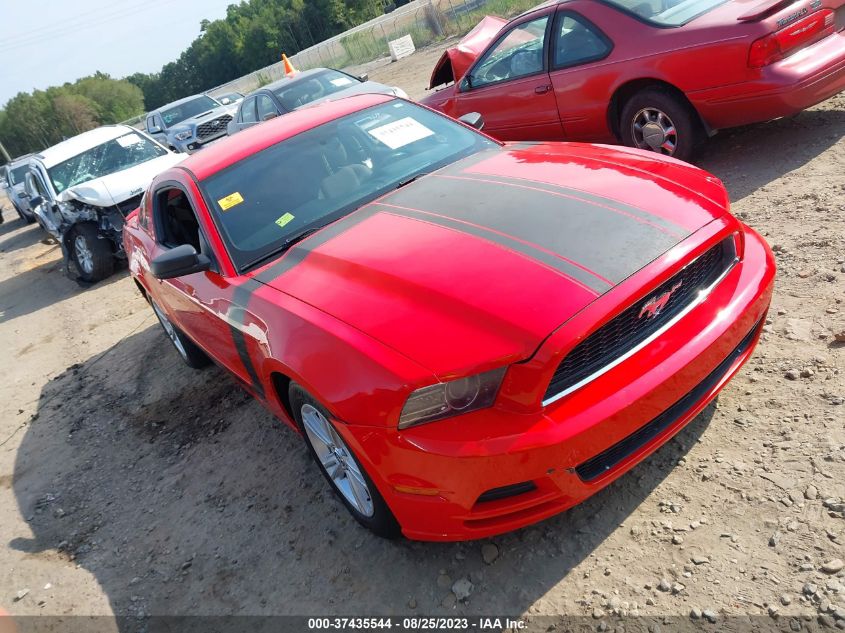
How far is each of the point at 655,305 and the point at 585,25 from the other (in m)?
4.00

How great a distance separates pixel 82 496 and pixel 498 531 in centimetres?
291

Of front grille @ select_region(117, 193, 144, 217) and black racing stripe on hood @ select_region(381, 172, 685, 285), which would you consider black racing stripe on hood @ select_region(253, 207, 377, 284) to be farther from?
front grille @ select_region(117, 193, 144, 217)

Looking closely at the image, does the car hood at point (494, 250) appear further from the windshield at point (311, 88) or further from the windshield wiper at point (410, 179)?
the windshield at point (311, 88)

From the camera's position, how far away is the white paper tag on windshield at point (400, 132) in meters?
3.87

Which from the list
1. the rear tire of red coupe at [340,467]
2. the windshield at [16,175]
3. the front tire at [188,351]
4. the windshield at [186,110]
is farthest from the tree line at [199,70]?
the rear tire of red coupe at [340,467]

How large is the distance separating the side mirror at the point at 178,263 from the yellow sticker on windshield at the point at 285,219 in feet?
1.33

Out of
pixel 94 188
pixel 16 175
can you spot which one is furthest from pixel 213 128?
pixel 94 188

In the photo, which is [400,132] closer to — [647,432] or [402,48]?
[647,432]

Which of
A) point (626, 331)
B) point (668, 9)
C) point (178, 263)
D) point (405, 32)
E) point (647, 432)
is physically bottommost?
point (647, 432)

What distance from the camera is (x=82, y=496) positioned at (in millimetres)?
4031

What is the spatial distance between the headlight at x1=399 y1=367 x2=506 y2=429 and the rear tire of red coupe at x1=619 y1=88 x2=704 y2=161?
3.67 metres

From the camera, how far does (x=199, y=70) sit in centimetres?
9562

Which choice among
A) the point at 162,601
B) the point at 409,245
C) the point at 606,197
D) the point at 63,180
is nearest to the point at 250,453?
the point at 162,601

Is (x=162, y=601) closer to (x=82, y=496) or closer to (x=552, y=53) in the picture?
(x=82, y=496)
